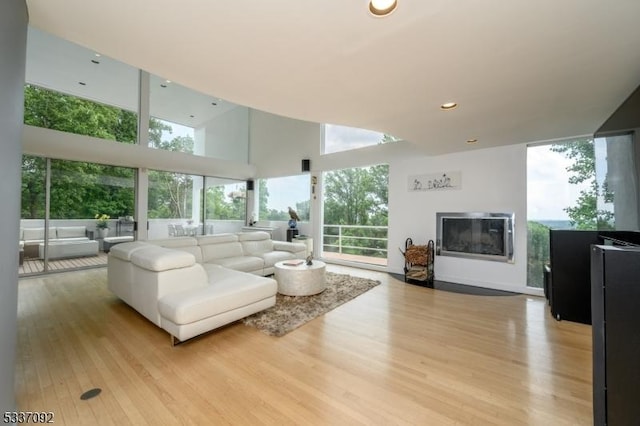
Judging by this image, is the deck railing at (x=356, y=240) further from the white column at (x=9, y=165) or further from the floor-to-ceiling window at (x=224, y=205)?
the white column at (x=9, y=165)

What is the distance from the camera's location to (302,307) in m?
3.32

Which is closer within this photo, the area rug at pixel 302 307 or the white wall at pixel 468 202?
the area rug at pixel 302 307

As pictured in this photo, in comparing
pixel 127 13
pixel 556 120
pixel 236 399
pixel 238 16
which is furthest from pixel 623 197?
pixel 127 13

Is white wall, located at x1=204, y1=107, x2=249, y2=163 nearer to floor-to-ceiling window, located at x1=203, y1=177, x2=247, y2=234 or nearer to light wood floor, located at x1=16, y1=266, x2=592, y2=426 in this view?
floor-to-ceiling window, located at x1=203, y1=177, x2=247, y2=234

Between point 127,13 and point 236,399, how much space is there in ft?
8.08

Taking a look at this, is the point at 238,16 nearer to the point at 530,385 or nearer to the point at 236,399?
the point at 236,399

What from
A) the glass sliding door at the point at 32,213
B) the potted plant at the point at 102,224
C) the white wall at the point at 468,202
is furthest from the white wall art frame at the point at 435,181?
the glass sliding door at the point at 32,213

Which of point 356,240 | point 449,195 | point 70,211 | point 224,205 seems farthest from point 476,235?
point 70,211

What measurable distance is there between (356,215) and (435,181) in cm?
216

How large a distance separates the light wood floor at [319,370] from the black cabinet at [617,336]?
44 cm

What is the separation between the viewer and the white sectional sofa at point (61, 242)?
4.68 m

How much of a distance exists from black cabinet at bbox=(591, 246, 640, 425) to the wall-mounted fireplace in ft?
10.8

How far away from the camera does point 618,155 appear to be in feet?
8.32

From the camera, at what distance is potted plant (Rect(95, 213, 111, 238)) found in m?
5.41
